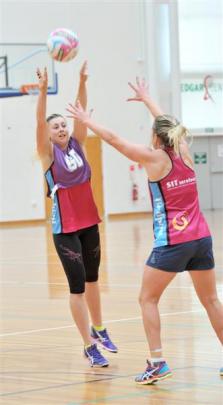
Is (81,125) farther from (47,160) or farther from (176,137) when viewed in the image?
(176,137)

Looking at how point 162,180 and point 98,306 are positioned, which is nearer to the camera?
point 162,180

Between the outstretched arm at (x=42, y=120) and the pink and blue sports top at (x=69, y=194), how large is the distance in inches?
4.1

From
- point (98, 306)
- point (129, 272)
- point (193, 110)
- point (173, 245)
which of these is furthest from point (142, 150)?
point (193, 110)

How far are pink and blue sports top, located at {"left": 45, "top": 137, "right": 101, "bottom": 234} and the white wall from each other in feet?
59.7

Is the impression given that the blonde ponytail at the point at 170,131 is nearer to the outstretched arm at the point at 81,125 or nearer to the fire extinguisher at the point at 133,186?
the outstretched arm at the point at 81,125

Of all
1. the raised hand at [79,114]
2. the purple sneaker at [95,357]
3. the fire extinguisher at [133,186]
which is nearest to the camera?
the raised hand at [79,114]

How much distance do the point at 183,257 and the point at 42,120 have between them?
1.56 metres

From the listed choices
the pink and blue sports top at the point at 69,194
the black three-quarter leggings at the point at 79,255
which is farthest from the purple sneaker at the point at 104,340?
the pink and blue sports top at the point at 69,194

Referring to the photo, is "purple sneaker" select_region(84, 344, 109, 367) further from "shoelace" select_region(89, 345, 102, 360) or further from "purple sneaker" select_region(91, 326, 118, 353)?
"purple sneaker" select_region(91, 326, 118, 353)

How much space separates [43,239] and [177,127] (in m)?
13.8

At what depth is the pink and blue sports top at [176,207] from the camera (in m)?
5.38

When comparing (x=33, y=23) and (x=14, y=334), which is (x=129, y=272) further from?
(x=33, y=23)

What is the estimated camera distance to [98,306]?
21.4 ft

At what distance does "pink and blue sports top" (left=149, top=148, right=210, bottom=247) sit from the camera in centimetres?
538
